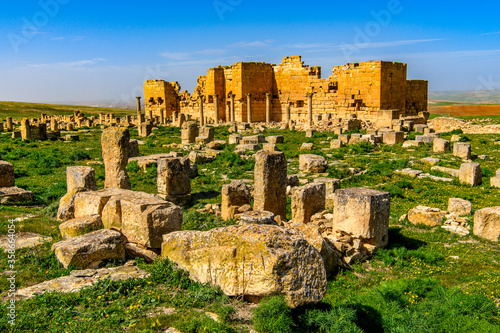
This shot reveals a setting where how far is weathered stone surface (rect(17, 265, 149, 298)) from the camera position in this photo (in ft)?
16.7

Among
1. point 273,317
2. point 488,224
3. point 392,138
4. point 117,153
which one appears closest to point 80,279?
point 273,317

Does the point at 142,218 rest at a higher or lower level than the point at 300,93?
lower

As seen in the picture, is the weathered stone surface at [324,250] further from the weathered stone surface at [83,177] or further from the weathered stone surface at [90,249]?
the weathered stone surface at [83,177]

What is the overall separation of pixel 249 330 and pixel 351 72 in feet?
97.1

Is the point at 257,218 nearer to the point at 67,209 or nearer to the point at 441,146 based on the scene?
the point at 67,209

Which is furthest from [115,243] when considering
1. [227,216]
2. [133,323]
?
[227,216]

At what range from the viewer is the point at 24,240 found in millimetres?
7012

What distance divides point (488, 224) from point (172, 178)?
766cm

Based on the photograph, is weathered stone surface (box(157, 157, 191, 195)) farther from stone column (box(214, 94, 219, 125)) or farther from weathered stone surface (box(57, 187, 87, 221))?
stone column (box(214, 94, 219, 125))

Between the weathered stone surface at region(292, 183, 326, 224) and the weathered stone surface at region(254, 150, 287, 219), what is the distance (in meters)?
0.48

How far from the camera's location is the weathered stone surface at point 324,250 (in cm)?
652

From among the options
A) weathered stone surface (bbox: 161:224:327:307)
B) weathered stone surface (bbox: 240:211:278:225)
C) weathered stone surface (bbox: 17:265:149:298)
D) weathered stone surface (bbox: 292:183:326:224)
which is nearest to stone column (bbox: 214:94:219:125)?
weathered stone surface (bbox: 292:183:326:224)

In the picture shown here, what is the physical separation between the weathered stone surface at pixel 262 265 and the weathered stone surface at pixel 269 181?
4124 millimetres

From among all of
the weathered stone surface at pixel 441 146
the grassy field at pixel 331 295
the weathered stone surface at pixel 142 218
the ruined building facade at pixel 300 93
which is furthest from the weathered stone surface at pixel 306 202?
the ruined building facade at pixel 300 93
